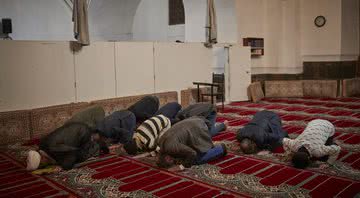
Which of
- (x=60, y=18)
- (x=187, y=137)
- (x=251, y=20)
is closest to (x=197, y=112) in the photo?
(x=187, y=137)

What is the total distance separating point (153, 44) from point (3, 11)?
4.32 m

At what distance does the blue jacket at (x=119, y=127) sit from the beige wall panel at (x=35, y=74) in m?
1.44

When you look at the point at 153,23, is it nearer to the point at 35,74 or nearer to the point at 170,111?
the point at 35,74

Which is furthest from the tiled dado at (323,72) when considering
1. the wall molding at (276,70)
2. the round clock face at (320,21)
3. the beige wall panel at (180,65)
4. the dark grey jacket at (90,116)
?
the dark grey jacket at (90,116)

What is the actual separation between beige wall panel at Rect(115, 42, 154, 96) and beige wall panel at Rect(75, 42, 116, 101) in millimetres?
147

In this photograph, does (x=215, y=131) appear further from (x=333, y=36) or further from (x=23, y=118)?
(x=333, y=36)

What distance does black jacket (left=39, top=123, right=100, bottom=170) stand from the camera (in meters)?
3.49

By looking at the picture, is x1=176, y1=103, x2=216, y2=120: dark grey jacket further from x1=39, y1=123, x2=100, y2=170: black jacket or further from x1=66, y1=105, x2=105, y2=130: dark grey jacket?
x1=39, y1=123, x2=100, y2=170: black jacket

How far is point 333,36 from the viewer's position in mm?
9125

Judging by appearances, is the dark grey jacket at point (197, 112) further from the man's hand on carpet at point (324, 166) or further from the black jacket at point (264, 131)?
the man's hand on carpet at point (324, 166)

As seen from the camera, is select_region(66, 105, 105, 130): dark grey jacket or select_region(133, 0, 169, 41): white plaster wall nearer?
select_region(66, 105, 105, 130): dark grey jacket

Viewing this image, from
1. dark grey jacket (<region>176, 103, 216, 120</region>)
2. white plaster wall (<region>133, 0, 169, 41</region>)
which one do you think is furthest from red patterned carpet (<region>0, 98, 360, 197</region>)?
white plaster wall (<region>133, 0, 169, 41</region>)

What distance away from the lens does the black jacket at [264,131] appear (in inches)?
155

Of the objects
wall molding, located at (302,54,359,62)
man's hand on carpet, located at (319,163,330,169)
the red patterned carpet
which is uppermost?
wall molding, located at (302,54,359,62)
